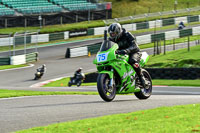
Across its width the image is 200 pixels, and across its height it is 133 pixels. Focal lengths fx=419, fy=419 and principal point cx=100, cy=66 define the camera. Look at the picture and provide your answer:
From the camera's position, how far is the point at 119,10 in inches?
2132

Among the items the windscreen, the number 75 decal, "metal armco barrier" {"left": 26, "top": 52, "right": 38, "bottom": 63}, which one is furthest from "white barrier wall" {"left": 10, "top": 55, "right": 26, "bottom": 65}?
the number 75 decal

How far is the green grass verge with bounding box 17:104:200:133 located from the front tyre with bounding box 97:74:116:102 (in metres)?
2.06

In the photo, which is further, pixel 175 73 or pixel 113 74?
pixel 175 73

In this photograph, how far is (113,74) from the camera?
32.0 ft

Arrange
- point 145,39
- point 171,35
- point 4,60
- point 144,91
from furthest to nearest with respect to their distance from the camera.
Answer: point 171,35
point 145,39
point 4,60
point 144,91

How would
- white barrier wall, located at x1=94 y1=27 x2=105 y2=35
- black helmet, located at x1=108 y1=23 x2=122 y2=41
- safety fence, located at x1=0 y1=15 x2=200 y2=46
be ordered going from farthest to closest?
1. white barrier wall, located at x1=94 y1=27 x2=105 y2=35
2. safety fence, located at x1=0 y1=15 x2=200 y2=46
3. black helmet, located at x1=108 y1=23 x2=122 y2=41

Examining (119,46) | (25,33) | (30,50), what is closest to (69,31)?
(30,50)

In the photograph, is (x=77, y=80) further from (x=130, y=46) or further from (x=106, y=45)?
(x=106, y=45)

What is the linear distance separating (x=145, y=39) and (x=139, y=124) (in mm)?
34116

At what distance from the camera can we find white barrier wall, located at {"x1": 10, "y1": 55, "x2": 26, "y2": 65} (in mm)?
31875

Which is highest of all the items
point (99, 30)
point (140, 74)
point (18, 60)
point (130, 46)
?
point (99, 30)

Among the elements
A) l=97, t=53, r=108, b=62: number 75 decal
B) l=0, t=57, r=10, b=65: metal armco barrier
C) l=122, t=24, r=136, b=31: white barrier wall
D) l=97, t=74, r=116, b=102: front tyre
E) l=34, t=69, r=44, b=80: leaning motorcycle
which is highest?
l=122, t=24, r=136, b=31: white barrier wall

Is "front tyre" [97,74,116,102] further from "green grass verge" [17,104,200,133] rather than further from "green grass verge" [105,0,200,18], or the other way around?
"green grass verge" [105,0,200,18]

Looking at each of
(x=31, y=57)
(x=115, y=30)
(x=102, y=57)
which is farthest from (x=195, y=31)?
(x=102, y=57)
